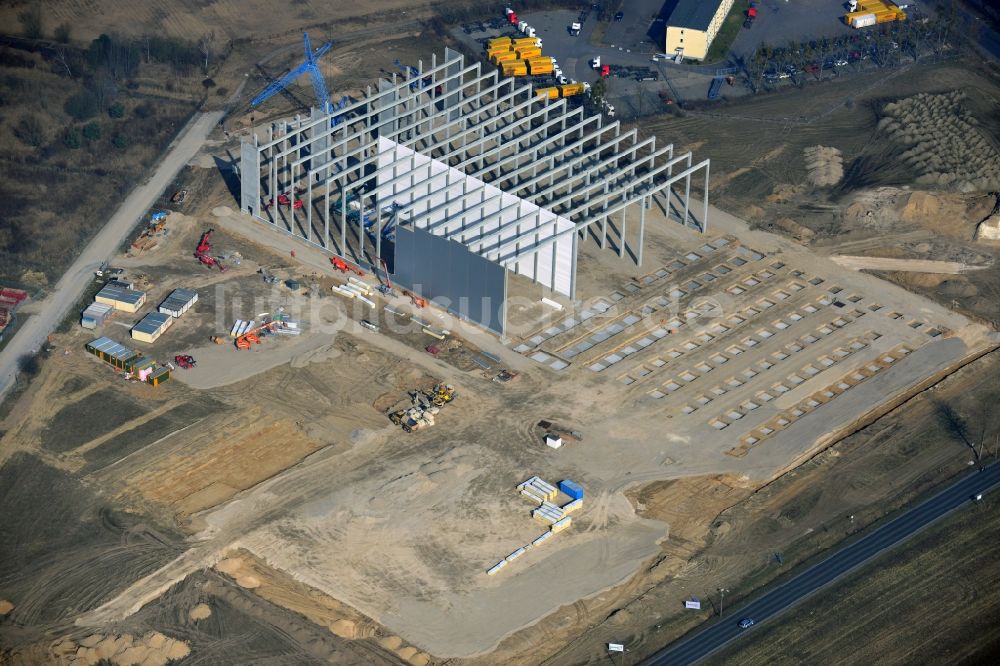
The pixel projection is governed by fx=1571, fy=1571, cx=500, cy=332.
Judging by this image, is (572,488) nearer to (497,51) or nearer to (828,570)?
(828,570)

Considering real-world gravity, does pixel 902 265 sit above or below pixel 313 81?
below

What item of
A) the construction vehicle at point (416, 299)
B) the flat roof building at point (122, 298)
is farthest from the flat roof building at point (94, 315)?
the construction vehicle at point (416, 299)

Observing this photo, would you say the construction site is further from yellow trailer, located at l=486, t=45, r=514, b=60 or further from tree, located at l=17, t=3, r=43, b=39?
tree, located at l=17, t=3, r=43, b=39

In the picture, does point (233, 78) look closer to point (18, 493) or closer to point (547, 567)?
point (18, 493)

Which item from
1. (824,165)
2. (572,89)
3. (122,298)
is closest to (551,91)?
(572,89)

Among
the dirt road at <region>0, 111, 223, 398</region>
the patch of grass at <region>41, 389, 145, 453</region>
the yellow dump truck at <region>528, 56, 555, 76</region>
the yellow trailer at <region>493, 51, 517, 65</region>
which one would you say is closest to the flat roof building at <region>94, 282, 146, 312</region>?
the dirt road at <region>0, 111, 223, 398</region>

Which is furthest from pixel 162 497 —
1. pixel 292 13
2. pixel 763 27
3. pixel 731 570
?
pixel 763 27
